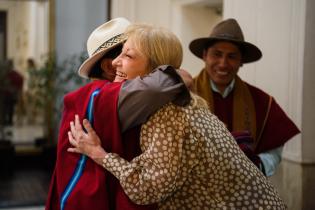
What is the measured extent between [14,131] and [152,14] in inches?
122

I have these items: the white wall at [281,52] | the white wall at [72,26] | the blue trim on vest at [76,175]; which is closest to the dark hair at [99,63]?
the blue trim on vest at [76,175]

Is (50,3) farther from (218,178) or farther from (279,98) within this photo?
(218,178)

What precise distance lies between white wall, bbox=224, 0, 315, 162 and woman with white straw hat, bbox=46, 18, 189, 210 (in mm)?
1788

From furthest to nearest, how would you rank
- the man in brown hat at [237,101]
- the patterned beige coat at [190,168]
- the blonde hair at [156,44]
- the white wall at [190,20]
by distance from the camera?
the white wall at [190,20], the man in brown hat at [237,101], the blonde hair at [156,44], the patterned beige coat at [190,168]

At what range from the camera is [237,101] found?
2.70 meters

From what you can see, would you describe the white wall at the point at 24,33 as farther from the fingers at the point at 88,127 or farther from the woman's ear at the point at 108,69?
the fingers at the point at 88,127

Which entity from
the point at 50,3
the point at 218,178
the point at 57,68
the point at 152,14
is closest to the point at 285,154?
the point at 218,178

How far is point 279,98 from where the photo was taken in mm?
3350

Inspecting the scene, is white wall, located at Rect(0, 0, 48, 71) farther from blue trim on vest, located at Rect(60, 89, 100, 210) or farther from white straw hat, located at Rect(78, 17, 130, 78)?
blue trim on vest, located at Rect(60, 89, 100, 210)

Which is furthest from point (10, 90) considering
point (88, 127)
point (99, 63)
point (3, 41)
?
point (88, 127)

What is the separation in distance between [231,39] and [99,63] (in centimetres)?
102

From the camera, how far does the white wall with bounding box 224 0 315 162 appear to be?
3.14m

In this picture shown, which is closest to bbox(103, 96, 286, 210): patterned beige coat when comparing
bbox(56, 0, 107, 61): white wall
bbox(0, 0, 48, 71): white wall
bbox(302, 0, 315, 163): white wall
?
bbox(302, 0, 315, 163): white wall

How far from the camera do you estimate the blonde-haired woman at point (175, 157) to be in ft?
4.89
